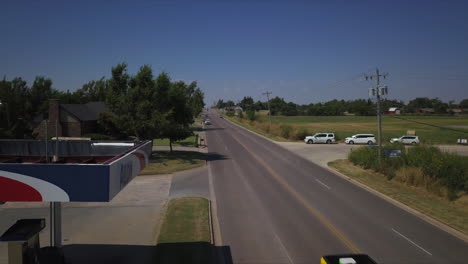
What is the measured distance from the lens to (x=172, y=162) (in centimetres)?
3183

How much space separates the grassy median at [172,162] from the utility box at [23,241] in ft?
58.4

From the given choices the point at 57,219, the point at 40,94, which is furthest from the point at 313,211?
the point at 40,94

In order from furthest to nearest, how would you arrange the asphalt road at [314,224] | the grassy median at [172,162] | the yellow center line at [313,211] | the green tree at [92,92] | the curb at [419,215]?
the green tree at [92,92] → the grassy median at [172,162] → the curb at [419,215] → the yellow center line at [313,211] → the asphalt road at [314,224]

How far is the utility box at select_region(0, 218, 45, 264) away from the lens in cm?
873

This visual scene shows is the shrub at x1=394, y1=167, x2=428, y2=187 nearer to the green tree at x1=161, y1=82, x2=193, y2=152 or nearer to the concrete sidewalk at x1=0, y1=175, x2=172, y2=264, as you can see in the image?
the concrete sidewalk at x1=0, y1=175, x2=172, y2=264

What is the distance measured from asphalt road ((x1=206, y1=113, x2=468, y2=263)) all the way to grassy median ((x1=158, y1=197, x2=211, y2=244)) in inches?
27.1

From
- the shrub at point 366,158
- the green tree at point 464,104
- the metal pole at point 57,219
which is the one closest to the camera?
the metal pole at point 57,219

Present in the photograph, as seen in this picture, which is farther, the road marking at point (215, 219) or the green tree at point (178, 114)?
the green tree at point (178, 114)

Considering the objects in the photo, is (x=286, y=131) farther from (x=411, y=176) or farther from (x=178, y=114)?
(x=411, y=176)

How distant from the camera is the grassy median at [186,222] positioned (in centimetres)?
1338

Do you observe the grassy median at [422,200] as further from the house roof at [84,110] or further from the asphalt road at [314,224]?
the house roof at [84,110]

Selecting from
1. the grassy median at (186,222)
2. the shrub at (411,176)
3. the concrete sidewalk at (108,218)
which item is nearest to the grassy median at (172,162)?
the concrete sidewalk at (108,218)

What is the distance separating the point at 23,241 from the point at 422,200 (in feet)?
62.4

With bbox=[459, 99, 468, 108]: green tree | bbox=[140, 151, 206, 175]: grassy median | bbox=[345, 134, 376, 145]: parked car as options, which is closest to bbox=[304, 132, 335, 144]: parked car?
bbox=[345, 134, 376, 145]: parked car
